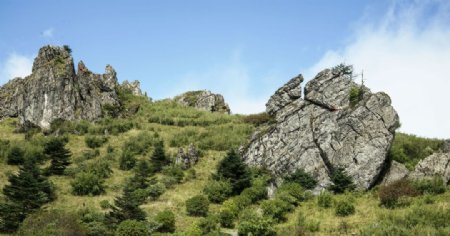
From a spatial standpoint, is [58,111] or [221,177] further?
[58,111]

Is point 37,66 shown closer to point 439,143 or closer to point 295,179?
point 295,179

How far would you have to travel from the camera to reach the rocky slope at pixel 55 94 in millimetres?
62688

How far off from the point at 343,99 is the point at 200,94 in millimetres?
50513

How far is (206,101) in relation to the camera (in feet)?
288

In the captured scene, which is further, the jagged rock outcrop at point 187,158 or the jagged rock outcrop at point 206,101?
the jagged rock outcrop at point 206,101

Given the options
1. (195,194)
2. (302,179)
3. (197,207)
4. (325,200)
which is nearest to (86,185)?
(195,194)

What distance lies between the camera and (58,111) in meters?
62.8

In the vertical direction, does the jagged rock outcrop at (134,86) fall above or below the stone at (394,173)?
above

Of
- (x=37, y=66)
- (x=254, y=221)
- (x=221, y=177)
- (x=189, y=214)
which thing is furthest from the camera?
(x=37, y=66)

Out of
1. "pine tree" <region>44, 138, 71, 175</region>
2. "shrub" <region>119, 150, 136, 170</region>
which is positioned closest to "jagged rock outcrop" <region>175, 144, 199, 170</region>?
"shrub" <region>119, 150, 136, 170</region>

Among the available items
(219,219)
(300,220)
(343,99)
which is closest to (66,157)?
(219,219)

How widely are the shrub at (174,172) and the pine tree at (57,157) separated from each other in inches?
431

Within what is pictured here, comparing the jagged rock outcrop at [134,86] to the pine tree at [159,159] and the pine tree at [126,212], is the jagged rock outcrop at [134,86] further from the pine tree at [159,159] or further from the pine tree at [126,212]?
the pine tree at [126,212]

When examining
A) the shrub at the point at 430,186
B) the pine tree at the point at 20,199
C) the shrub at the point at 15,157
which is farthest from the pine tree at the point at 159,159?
the shrub at the point at 430,186
